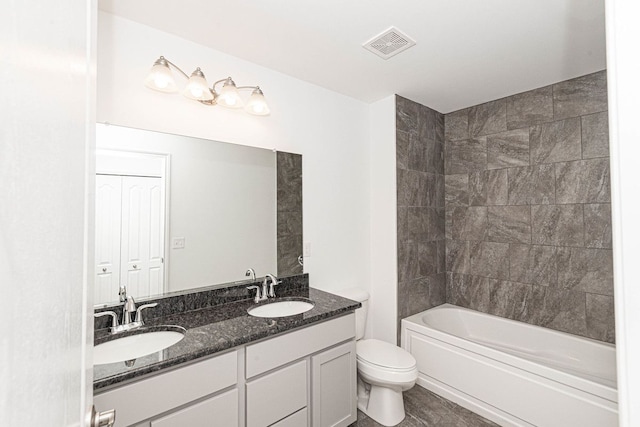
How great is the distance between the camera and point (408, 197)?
8.89 feet

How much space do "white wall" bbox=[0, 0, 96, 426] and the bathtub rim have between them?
7.89 ft

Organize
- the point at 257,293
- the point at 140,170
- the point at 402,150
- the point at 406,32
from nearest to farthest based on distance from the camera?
the point at 140,170, the point at 406,32, the point at 257,293, the point at 402,150

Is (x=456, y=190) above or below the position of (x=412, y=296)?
above

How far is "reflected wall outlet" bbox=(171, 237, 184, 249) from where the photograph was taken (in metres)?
1.73

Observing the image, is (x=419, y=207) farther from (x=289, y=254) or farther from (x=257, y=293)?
(x=257, y=293)

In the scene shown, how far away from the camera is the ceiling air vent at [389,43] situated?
174 cm

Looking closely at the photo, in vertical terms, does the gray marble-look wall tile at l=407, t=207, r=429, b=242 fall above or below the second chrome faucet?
above

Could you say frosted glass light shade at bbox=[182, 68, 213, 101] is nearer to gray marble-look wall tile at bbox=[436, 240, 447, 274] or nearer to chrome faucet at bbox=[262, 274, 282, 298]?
chrome faucet at bbox=[262, 274, 282, 298]

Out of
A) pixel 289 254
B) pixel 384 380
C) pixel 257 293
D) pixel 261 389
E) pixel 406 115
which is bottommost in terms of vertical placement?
pixel 384 380

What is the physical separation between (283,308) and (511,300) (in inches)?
85.0

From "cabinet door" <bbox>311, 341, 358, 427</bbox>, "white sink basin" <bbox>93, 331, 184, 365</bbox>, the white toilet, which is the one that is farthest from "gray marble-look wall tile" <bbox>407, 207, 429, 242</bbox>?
"white sink basin" <bbox>93, 331, 184, 365</bbox>

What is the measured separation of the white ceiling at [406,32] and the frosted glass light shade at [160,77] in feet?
0.90

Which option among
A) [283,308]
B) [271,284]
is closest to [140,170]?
[271,284]

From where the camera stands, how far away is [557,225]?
243 cm
